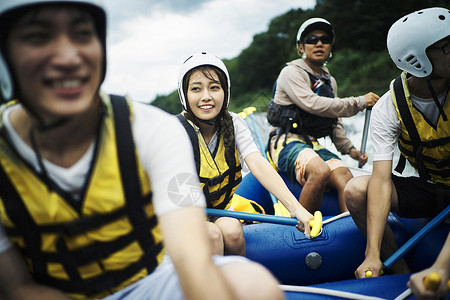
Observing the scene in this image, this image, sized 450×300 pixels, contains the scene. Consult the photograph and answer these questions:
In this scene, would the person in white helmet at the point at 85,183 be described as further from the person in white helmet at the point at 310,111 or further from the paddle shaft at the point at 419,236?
the person in white helmet at the point at 310,111

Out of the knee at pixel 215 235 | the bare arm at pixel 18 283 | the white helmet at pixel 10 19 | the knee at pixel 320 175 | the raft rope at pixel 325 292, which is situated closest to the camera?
the white helmet at pixel 10 19

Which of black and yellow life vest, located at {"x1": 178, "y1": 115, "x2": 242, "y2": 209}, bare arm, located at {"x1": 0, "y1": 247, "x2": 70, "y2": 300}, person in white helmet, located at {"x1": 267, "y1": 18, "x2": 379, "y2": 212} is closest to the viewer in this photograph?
bare arm, located at {"x1": 0, "y1": 247, "x2": 70, "y2": 300}

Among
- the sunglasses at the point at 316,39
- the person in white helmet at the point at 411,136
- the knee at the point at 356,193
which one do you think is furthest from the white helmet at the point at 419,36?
the sunglasses at the point at 316,39

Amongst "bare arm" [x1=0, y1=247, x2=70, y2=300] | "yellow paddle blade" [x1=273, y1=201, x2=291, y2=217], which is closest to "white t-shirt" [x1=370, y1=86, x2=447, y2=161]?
"yellow paddle blade" [x1=273, y1=201, x2=291, y2=217]

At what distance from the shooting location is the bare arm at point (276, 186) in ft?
5.24

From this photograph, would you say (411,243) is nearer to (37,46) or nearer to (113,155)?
(113,155)

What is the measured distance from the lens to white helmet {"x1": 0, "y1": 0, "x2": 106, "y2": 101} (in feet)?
2.22

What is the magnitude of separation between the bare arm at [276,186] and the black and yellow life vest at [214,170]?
0.42ft

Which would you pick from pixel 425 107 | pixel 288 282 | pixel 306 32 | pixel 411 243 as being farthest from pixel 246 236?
pixel 306 32

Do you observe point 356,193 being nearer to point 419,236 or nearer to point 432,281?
point 419,236

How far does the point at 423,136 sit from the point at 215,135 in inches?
41.5

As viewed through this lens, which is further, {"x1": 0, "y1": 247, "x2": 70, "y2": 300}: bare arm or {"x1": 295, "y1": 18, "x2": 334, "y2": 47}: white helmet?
{"x1": 295, "y1": 18, "x2": 334, "y2": 47}: white helmet

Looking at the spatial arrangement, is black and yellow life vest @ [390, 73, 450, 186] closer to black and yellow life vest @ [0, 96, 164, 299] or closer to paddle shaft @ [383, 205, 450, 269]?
paddle shaft @ [383, 205, 450, 269]

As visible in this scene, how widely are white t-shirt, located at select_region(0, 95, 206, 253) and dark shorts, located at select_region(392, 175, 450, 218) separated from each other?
1269 mm
